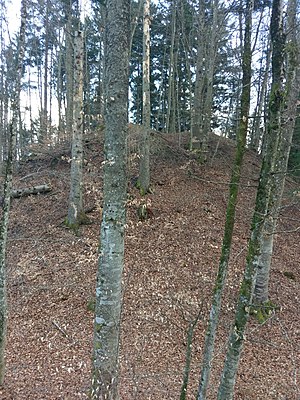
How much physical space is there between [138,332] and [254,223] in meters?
4.35

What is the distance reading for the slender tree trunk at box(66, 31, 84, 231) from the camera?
28.3 feet

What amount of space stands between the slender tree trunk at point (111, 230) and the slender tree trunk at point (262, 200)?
128 centimetres

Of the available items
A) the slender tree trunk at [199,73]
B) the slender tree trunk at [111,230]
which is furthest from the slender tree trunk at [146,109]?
the slender tree trunk at [111,230]

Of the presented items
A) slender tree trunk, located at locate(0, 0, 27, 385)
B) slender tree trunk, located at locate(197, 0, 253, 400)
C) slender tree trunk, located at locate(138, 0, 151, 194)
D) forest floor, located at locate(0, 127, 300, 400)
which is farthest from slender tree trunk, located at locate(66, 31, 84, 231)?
slender tree trunk, located at locate(197, 0, 253, 400)

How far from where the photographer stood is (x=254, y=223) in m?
3.22

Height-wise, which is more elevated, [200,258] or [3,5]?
[3,5]

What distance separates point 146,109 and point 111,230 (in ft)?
26.1

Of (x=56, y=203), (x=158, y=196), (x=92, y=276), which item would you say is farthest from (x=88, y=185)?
(x=92, y=276)

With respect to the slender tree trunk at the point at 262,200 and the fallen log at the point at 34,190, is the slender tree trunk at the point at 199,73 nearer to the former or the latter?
the fallen log at the point at 34,190

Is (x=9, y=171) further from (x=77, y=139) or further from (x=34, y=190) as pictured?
(x=34, y=190)

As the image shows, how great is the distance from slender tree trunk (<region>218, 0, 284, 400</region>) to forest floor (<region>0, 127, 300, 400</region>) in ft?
0.73

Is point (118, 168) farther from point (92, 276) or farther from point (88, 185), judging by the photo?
point (88, 185)

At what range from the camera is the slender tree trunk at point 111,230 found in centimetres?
316

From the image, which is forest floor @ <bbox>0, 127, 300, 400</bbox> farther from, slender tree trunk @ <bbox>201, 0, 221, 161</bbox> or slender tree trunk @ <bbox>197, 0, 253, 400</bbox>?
slender tree trunk @ <bbox>201, 0, 221, 161</bbox>
